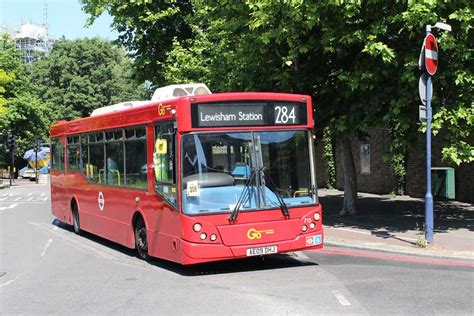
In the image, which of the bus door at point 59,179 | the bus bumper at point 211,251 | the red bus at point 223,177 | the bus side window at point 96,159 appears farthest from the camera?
the bus door at point 59,179

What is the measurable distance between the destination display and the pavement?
3250 mm

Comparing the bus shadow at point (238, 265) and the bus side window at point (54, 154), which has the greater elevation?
the bus side window at point (54, 154)

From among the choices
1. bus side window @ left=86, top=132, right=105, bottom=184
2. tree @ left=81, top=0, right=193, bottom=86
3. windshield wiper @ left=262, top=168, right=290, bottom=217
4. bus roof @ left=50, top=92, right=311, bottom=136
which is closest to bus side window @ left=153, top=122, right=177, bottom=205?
bus roof @ left=50, top=92, right=311, bottom=136

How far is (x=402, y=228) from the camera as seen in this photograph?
43.4 ft

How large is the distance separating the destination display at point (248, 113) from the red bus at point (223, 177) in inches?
0.6

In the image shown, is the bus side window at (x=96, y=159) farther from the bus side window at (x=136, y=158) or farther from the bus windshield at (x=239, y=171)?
the bus windshield at (x=239, y=171)

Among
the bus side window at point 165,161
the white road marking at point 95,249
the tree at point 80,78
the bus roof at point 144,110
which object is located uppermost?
the tree at point 80,78

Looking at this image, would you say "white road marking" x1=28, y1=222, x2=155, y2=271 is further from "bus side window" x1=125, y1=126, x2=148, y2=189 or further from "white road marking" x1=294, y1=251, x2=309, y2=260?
"white road marking" x1=294, y1=251, x2=309, y2=260

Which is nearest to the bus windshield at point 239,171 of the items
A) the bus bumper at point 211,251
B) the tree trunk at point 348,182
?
the bus bumper at point 211,251

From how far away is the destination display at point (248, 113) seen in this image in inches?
342

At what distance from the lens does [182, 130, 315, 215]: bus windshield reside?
8.55 metres

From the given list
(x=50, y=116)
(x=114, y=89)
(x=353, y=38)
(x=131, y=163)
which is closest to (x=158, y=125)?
(x=131, y=163)

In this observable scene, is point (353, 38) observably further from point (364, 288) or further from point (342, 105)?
point (364, 288)

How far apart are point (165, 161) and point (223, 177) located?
1067mm
